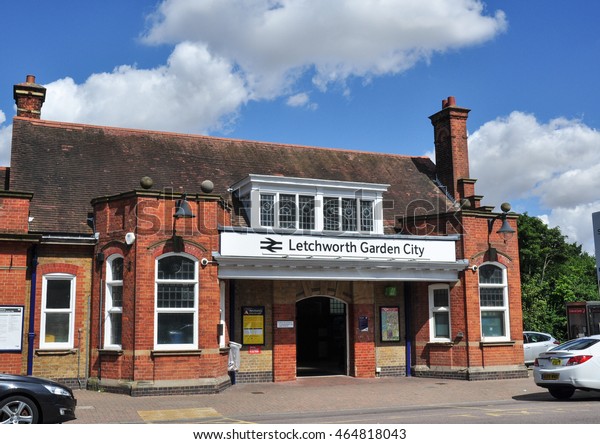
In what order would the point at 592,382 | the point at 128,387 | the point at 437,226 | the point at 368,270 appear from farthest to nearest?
the point at 437,226 < the point at 368,270 < the point at 128,387 < the point at 592,382

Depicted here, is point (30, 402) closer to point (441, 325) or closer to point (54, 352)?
point (54, 352)

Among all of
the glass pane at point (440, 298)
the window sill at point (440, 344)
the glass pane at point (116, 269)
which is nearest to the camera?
the glass pane at point (116, 269)

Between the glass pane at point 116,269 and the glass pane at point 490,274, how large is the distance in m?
10.7

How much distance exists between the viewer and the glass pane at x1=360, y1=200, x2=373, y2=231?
1984cm

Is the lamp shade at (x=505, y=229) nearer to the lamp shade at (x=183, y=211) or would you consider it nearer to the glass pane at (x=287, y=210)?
the glass pane at (x=287, y=210)

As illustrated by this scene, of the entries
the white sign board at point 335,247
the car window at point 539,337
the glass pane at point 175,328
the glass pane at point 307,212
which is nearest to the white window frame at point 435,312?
the white sign board at point 335,247

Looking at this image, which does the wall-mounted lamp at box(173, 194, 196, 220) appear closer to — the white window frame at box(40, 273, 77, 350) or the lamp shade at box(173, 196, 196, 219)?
the lamp shade at box(173, 196, 196, 219)

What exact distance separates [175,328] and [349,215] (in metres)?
6.78

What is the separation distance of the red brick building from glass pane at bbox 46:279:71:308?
38 millimetres

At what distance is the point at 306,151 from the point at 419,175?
4457 millimetres

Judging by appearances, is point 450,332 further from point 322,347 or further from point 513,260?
point 322,347

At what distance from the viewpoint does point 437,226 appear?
782 inches

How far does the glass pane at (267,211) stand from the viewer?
18609mm
